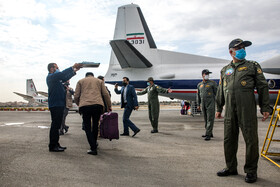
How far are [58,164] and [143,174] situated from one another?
5.08 feet

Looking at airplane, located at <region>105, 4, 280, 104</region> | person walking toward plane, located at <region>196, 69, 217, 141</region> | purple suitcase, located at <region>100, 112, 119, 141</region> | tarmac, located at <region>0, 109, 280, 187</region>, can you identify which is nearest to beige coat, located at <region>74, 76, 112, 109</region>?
purple suitcase, located at <region>100, 112, 119, 141</region>

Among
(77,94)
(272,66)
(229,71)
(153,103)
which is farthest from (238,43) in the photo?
(272,66)

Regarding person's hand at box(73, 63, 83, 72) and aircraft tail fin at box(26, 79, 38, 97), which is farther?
aircraft tail fin at box(26, 79, 38, 97)

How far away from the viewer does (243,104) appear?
10.2 ft

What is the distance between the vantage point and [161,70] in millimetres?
13023

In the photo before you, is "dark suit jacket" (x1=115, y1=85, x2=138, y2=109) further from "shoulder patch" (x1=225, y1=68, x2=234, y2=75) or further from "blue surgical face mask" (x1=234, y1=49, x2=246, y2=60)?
"blue surgical face mask" (x1=234, y1=49, x2=246, y2=60)

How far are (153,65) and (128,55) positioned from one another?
202 cm

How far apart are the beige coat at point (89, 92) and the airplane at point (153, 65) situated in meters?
6.79

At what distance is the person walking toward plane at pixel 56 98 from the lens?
Answer: 4.71 m

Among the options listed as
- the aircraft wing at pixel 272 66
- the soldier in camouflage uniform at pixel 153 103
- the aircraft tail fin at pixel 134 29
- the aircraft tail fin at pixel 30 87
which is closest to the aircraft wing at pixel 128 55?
the aircraft tail fin at pixel 134 29

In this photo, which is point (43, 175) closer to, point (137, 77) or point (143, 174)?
point (143, 174)

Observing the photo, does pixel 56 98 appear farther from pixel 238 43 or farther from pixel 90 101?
pixel 238 43

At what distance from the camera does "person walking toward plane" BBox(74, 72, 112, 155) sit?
4562 mm

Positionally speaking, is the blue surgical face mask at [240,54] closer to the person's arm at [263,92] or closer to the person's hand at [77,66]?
the person's arm at [263,92]
